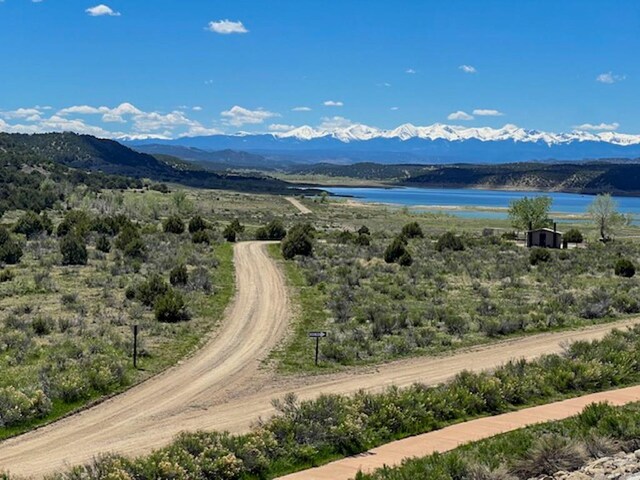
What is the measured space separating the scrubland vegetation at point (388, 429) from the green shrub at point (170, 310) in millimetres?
10259

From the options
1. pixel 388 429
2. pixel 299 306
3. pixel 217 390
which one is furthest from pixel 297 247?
pixel 388 429

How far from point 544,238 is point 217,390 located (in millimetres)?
45734

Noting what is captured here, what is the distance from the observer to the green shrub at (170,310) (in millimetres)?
24891

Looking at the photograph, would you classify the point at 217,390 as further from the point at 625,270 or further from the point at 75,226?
the point at 75,226

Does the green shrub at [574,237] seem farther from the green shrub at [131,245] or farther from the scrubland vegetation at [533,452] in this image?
the scrubland vegetation at [533,452]

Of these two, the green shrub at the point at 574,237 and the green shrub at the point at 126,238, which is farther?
the green shrub at the point at 574,237

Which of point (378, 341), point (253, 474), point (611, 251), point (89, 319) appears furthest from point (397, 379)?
point (611, 251)

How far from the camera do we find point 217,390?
Answer: 1705 centimetres

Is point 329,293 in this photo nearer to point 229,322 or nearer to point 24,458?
point 229,322

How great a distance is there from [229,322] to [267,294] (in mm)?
5945

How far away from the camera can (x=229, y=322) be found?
82.1 feet

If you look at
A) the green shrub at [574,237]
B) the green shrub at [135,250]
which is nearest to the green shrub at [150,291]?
the green shrub at [135,250]

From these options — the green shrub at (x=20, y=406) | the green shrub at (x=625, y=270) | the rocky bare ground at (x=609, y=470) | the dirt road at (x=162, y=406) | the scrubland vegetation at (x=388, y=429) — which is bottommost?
the dirt road at (x=162, y=406)

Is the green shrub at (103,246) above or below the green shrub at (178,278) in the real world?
above
